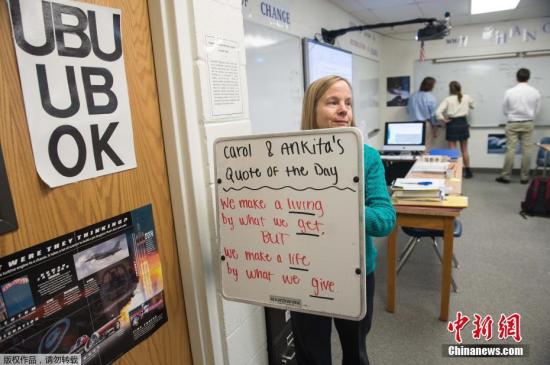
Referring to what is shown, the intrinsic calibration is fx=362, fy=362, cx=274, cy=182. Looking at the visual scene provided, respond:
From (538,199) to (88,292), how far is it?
4.66 metres

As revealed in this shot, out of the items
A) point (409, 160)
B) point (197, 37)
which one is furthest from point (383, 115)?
point (197, 37)

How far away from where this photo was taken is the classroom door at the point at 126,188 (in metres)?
0.77

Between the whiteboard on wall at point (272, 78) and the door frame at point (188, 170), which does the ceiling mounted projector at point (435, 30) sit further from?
the door frame at point (188, 170)

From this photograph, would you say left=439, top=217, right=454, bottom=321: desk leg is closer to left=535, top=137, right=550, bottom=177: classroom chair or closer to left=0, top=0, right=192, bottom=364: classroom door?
left=0, top=0, right=192, bottom=364: classroom door

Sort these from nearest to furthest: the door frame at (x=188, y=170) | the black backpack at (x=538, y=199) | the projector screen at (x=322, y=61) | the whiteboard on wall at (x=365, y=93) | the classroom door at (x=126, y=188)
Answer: the classroom door at (x=126, y=188), the door frame at (x=188, y=170), the projector screen at (x=322, y=61), the black backpack at (x=538, y=199), the whiteboard on wall at (x=365, y=93)

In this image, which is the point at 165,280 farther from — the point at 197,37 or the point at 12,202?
the point at 197,37

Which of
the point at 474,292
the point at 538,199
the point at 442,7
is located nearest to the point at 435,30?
the point at 442,7

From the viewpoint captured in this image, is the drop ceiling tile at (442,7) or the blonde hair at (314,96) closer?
the blonde hair at (314,96)

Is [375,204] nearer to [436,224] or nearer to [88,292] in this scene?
[88,292]

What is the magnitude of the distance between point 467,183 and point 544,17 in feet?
9.35

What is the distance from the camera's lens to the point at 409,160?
4027 millimetres

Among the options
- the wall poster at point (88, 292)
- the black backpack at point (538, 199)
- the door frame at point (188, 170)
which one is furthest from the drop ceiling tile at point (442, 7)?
the wall poster at point (88, 292)

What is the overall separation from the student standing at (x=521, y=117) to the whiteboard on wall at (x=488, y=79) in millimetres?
409

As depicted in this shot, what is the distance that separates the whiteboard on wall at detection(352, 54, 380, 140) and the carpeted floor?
7.09 feet
